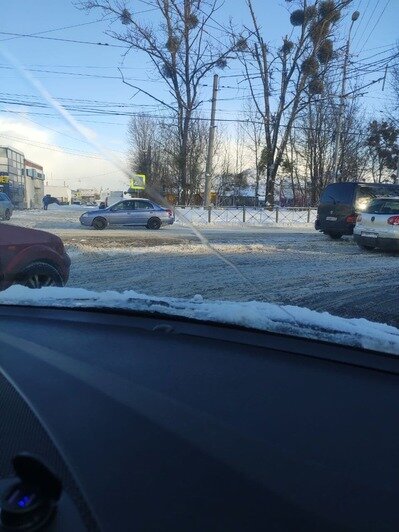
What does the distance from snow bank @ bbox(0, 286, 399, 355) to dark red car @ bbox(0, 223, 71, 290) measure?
183 centimetres

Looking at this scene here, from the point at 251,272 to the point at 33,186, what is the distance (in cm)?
565

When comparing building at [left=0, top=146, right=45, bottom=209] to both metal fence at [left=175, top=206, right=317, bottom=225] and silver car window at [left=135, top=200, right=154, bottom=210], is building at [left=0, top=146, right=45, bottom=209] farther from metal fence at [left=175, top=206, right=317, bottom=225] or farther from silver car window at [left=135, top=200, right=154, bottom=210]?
metal fence at [left=175, top=206, right=317, bottom=225]

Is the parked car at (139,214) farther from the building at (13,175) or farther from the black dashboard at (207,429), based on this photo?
the black dashboard at (207,429)

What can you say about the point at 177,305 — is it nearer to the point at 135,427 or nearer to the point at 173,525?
the point at 135,427

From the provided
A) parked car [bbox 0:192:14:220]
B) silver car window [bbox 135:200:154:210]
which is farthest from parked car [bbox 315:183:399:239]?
parked car [bbox 0:192:14:220]

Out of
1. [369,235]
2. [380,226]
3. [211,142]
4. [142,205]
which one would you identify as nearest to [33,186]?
[369,235]

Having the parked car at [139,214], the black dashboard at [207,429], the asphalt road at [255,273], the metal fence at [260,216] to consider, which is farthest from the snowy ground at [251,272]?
the metal fence at [260,216]

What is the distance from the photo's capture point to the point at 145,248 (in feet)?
45.3

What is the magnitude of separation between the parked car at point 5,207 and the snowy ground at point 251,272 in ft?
0.69

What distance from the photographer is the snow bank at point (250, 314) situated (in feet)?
8.75

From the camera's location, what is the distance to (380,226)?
1314 centimetres

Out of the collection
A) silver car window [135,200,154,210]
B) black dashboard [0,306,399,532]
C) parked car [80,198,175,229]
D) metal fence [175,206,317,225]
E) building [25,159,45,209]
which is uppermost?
building [25,159,45,209]

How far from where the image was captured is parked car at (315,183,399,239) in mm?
16562

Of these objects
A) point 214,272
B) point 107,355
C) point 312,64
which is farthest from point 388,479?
point 312,64
